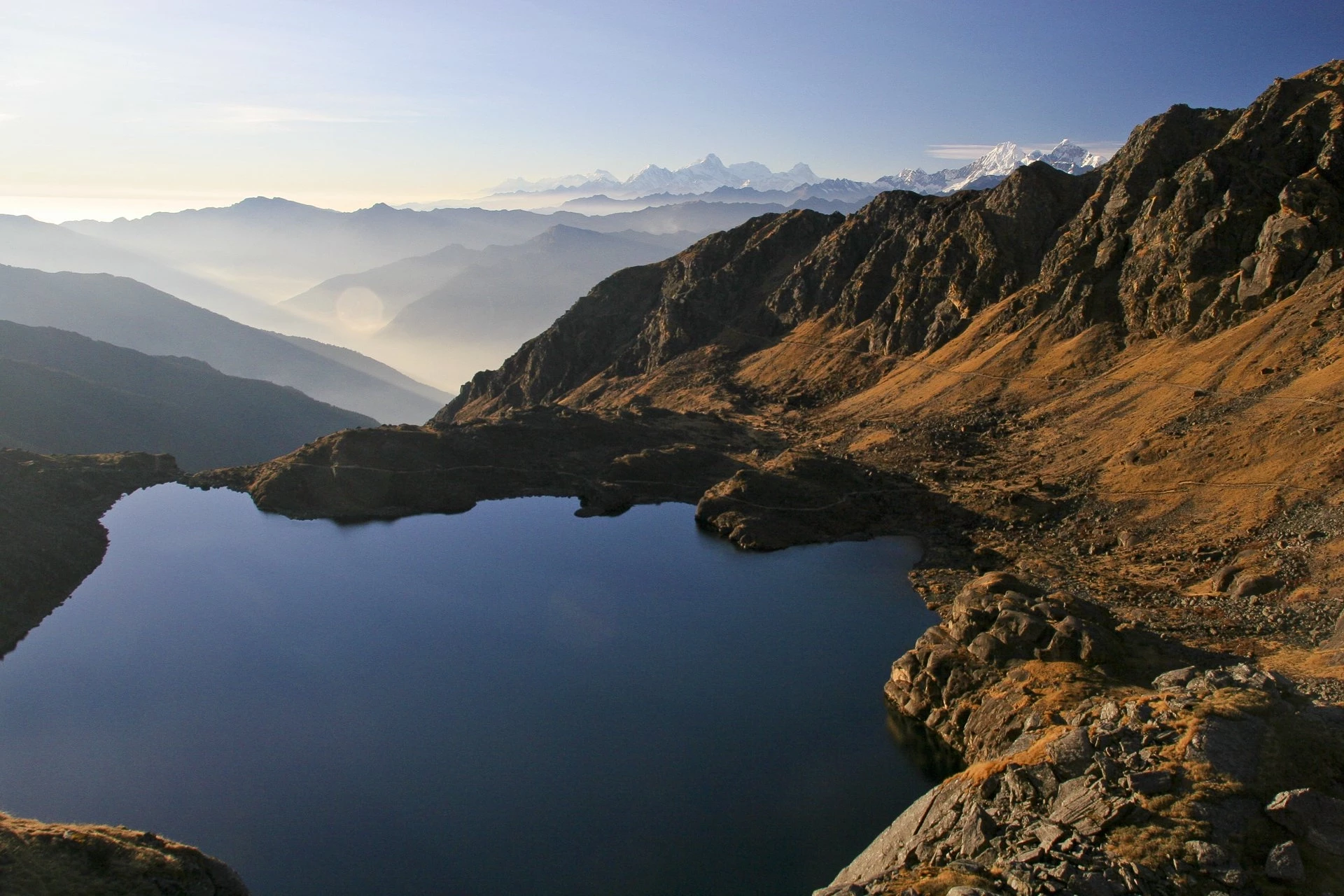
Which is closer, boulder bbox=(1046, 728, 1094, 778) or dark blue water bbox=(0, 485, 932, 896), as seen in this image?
boulder bbox=(1046, 728, 1094, 778)

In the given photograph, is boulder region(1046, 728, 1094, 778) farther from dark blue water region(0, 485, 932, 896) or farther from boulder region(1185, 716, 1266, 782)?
dark blue water region(0, 485, 932, 896)

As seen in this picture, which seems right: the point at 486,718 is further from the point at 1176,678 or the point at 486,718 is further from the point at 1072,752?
the point at 1176,678

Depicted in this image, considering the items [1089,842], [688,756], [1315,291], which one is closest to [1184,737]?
[1089,842]

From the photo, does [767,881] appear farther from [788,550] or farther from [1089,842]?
[788,550]

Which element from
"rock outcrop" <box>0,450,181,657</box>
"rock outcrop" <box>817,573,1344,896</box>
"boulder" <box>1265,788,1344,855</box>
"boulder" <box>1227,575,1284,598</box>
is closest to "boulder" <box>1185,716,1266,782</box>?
"rock outcrop" <box>817,573,1344,896</box>

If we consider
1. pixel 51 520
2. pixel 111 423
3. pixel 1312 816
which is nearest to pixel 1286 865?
pixel 1312 816

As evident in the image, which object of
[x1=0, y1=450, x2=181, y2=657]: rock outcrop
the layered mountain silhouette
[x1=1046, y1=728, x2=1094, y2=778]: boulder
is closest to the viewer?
[x1=1046, y1=728, x2=1094, y2=778]: boulder
